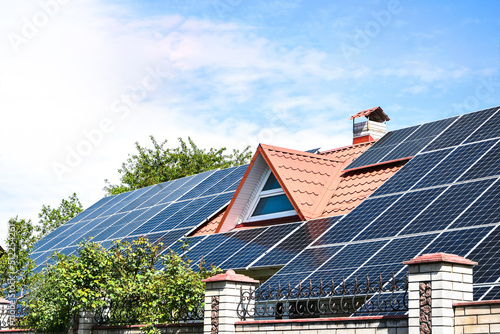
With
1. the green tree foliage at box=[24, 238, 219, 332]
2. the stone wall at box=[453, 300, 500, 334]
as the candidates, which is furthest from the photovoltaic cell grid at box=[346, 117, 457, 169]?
the stone wall at box=[453, 300, 500, 334]

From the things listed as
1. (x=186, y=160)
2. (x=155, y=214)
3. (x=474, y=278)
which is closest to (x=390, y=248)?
(x=474, y=278)

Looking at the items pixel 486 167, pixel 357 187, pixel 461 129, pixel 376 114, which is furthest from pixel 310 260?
pixel 376 114

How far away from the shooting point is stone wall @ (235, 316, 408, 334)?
41.1ft

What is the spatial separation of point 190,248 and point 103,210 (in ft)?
48.5

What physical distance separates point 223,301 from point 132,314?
4355 mm

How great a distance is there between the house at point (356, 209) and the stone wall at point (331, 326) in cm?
139

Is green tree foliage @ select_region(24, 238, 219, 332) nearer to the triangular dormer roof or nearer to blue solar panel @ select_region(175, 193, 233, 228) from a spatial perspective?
the triangular dormer roof

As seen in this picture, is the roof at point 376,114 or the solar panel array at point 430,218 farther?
the roof at point 376,114

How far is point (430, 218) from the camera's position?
53.5 feet

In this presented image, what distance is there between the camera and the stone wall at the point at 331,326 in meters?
12.5

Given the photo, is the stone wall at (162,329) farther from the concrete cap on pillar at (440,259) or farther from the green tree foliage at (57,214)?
the green tree foliage at (57,214)

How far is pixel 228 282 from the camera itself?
15.2m

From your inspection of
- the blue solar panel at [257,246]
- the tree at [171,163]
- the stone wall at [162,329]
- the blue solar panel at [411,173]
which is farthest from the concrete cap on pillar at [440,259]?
the tree at [171,163]

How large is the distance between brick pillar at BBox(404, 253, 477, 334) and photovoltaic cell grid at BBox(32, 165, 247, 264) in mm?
13417
